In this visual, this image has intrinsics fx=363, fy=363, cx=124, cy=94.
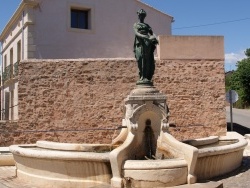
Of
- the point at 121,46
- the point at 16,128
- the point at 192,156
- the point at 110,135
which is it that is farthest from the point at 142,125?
the point at 121,46

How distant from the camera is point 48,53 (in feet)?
52.3

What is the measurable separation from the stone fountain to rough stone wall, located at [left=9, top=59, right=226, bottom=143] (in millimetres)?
4776

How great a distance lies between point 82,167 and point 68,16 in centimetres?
1135

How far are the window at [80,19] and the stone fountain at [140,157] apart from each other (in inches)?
Answer: 376

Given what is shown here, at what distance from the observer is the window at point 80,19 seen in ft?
55.9

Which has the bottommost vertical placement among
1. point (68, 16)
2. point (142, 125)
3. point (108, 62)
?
point (142, 125)

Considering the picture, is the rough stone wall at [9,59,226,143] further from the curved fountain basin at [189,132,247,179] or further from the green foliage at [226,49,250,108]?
the green foliage at [226,49,250,108]

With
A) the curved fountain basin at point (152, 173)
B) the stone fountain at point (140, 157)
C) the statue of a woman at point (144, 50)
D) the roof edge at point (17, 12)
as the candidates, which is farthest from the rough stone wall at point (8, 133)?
the curved fountain basin at point (152, 173)

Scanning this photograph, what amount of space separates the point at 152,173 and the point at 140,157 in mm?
1180

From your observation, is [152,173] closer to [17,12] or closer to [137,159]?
[137,159]

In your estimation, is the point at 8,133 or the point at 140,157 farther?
the point at 8,133

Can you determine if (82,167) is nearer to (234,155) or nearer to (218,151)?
(218,151)

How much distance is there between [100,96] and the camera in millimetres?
13195

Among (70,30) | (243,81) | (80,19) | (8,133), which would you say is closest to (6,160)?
(8,133)
